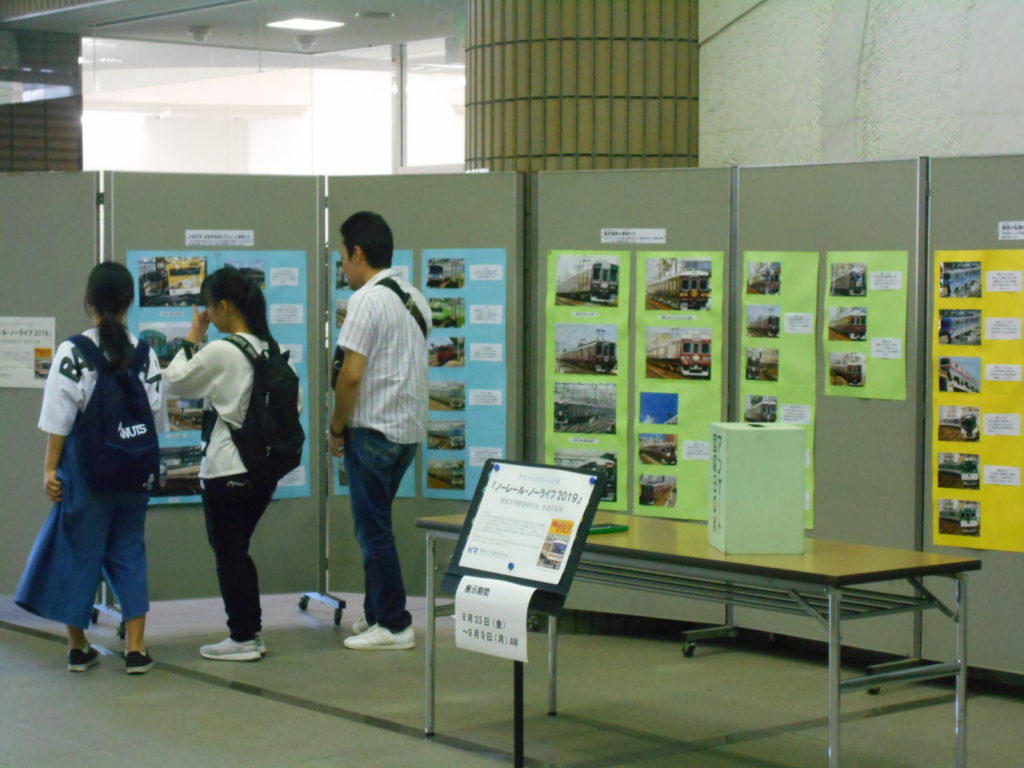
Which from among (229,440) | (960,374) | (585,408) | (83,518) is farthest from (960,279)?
(83,518)

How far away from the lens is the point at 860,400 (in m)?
5.35

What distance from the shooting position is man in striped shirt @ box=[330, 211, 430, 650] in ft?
17.8

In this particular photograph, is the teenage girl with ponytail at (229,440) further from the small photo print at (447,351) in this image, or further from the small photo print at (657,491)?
the small photo print at (657,491)

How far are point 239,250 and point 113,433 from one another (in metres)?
1.34

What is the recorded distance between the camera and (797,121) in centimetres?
599

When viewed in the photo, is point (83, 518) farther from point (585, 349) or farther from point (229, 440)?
point (585, 349)

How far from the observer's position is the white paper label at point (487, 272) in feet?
19.9

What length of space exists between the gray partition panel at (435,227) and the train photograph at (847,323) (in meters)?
1.44

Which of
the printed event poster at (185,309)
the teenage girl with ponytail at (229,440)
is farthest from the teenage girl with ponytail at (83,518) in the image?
the printed event poster at (185,309)

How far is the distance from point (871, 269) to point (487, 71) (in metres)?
2.15

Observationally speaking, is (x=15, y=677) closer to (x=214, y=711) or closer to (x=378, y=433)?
(x=214, y=711)

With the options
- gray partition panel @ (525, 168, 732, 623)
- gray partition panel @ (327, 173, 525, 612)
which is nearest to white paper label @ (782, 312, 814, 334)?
gray partition panel @ (525, 168, 732, 623)

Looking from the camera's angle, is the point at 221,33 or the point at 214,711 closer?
the point at 214,711

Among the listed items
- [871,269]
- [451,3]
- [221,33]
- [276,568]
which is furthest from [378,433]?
[221,33]
